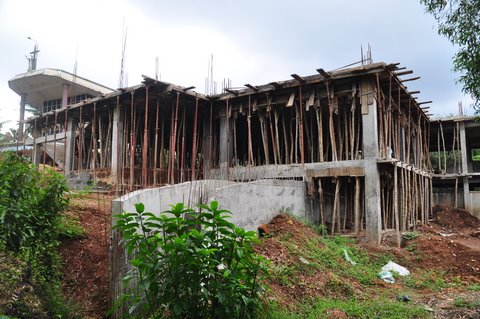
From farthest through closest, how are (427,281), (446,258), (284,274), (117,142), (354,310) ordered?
(117,142), (446,258), (427,281), (284,274), (354,310)

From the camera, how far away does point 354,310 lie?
20.9 feet

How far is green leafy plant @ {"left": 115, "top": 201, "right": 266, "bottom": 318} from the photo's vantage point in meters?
3.83

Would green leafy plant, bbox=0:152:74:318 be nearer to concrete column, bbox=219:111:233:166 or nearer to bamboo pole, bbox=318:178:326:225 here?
bamboo pole, bbox=318:178:326:225

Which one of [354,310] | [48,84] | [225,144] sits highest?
[48,84]

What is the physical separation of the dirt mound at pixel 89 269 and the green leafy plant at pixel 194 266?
1.74 m

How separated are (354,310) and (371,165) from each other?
6227mm

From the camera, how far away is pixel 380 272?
9125 millimetres

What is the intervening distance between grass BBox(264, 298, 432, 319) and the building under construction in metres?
5.12

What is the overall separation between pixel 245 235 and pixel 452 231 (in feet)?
53.3

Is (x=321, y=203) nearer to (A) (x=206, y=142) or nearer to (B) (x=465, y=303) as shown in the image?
(A) (x=206, y=142)

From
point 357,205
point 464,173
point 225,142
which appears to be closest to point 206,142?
point 225,142

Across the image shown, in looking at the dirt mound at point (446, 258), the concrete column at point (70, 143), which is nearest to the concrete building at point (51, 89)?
the concrete column at point (70, 143)

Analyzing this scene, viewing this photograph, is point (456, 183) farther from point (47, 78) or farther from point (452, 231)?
point (47, 78)

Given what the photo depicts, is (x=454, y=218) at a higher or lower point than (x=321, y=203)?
lower
